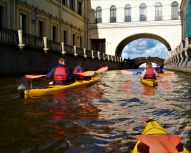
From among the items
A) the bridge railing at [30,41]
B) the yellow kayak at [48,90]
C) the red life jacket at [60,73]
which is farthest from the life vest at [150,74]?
the bridge railing at [30,41]

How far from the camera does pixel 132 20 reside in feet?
179

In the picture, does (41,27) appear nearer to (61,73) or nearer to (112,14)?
(61,73)

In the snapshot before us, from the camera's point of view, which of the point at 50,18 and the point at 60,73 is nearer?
the point at 60,73

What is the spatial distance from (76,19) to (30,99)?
3658 cm

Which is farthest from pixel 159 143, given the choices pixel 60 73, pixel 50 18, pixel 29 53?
pixel 50 18

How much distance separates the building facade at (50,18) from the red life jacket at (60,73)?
1406cm

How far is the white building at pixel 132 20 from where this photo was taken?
175ft

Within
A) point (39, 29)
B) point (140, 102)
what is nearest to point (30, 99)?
point (140, 102)

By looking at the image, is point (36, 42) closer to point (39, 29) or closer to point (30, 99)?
point (39, 29)

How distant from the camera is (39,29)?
34125mm

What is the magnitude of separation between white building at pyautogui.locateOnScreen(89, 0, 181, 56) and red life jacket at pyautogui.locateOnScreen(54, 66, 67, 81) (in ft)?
133

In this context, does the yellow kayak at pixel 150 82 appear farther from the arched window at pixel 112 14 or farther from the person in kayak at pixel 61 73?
the arched window at pixel 112 14

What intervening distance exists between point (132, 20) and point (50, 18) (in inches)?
818

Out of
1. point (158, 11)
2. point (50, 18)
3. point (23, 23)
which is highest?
point (158, 11)
